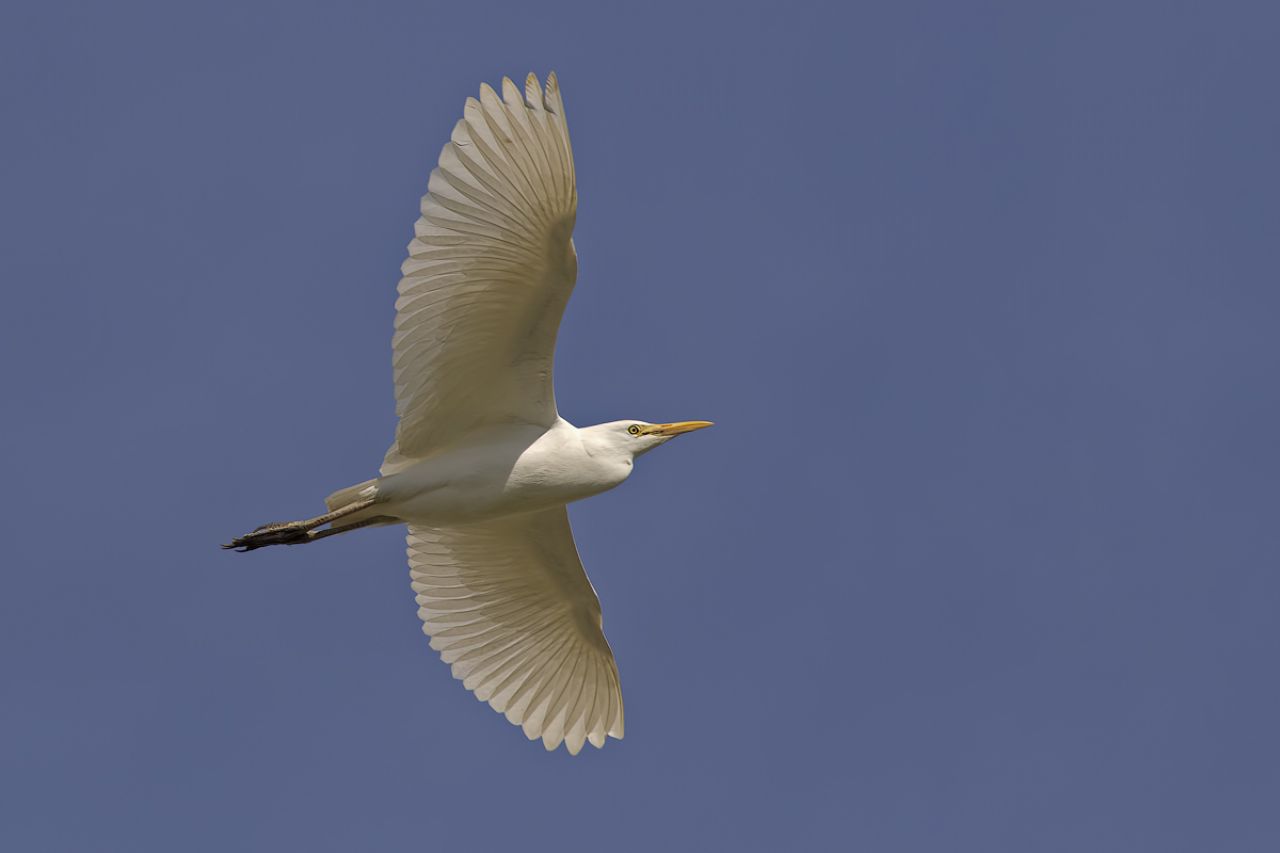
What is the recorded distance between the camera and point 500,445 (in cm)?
1639

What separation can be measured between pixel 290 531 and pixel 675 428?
12.2ft

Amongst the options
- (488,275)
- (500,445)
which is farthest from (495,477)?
(488,275)

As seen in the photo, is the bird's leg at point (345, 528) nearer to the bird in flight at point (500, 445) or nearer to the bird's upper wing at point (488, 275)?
the bird in flight at point (500, 445)

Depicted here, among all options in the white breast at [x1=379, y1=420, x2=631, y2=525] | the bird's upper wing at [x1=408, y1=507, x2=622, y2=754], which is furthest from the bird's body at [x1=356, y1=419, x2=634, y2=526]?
the bird's upper wing at [x1=408, y1=507, x2=622, y2=754]

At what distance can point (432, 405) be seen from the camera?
1619 cm

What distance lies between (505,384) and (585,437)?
0.97m

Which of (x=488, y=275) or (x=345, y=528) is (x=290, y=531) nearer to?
(x=345, y=528)

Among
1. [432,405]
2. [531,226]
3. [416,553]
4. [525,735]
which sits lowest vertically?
[525,735]

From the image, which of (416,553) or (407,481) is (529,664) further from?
(407,481)

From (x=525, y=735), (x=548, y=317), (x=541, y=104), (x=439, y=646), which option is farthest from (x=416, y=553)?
(x=541, y=104)

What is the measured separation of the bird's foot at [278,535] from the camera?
16641 millimetres

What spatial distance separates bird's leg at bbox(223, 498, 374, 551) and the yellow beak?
8.97 feet

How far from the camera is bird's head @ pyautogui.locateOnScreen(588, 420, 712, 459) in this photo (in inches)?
662

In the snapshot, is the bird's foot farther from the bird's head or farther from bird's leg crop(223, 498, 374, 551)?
the bird's head
